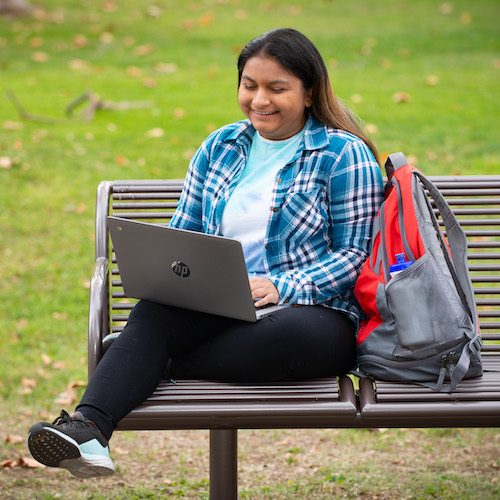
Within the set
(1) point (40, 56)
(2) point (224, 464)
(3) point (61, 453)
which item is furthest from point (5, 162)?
(3) point (61, 453)

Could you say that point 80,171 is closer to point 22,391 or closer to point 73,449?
point 22,391

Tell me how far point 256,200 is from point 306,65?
518 millimetres

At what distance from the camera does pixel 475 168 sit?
6746mm

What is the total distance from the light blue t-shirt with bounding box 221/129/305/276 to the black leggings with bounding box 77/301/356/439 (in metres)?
0.32

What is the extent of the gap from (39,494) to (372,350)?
62.2 inches

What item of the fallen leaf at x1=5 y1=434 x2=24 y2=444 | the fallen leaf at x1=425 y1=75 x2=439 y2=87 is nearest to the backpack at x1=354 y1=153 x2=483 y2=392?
the fallen leaf at x1=5 y1=434 x2=24 y2=444

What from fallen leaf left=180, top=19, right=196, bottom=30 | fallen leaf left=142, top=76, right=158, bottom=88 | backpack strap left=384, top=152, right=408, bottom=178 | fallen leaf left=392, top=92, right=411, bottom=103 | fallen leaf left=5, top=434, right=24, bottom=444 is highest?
fallen leaf left=180, top=19, right=196, bottom=30

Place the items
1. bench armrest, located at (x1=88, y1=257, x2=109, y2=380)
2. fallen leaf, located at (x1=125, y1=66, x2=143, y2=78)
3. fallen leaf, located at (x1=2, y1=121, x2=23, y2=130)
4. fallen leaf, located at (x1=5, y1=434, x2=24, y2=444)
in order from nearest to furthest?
bench armrest, located at (x1=88, y1=257, x2=109, y2=380) < fallen leaf, located at (x1=5, y1=434, x2=24, y2=444) < fallen leaf, located at (x1=2, y1=121, x2=23, y2=130) < fallen leaf, located at (x1=125, y1=66, x2=143, y2=78)

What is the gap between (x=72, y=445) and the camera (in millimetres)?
2498

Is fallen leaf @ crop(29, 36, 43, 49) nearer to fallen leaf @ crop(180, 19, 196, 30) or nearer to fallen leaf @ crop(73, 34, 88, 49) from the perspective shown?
fallen leaf @ crop(73, 34, 88, 49)

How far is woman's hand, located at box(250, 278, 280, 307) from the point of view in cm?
297

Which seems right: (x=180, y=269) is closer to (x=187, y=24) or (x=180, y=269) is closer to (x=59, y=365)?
(x=59, y=365)

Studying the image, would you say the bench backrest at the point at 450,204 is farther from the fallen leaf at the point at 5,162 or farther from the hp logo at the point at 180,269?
the fallen leaf at the point at 5,162

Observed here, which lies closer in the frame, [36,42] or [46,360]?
[46,360]
